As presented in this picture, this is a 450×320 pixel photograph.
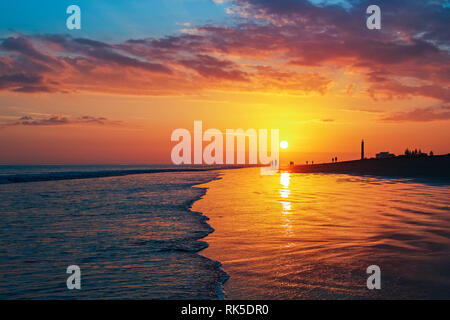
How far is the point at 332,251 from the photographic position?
7.06m

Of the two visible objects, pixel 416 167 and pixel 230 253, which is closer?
pixel 230 253

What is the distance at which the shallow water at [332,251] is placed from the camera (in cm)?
502

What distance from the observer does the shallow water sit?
Result: 5.02m

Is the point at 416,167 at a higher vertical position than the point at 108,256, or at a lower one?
higher

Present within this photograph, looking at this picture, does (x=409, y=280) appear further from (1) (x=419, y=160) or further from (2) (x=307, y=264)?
(1) (x=419, y=160)

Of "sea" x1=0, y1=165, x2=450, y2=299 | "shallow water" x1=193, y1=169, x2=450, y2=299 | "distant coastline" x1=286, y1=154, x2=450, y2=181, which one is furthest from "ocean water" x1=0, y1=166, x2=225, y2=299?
"distant coastline" x1=286, y1=154, x2=450, y2=181

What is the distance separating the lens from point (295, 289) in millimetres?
5023

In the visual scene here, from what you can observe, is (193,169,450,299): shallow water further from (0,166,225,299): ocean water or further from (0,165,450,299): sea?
(0,166,225,299): ocean water

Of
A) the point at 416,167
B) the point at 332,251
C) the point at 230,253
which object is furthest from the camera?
the point at 416,167

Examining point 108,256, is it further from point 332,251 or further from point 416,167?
point 416,167

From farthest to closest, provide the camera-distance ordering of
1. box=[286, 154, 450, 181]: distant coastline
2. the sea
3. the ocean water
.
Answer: box=[286, 154, 450, 181]: distant coastline, the ocean water, the sea

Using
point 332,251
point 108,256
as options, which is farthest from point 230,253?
point 108,256

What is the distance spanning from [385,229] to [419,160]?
39.1 m

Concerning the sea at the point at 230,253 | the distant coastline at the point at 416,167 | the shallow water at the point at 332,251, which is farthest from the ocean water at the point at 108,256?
the distant coastline at the point at 416,167
